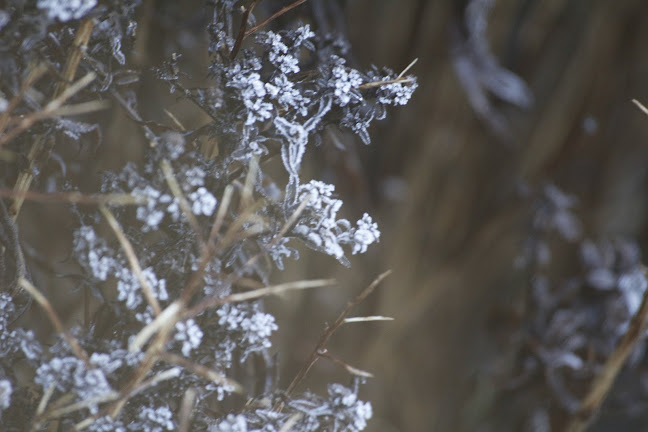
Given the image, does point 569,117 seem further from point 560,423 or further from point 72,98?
point 72,98

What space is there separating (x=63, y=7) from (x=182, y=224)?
2.5 inches

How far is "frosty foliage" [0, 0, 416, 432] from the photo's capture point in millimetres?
155

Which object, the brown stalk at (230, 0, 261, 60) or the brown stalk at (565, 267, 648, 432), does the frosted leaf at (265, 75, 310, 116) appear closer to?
the brown stalk at (230, 0, 261, 60)

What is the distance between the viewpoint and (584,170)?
0.40m

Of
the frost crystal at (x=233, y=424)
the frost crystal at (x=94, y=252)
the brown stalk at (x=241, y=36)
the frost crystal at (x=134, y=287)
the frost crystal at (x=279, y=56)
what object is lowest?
the frost crystal at (x=233, y=424)

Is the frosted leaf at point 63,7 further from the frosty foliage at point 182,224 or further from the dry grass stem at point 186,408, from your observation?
the dry grass stem at point 186,408

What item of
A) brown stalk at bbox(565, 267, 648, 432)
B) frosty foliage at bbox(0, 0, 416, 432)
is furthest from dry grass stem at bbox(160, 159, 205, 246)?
brown stalk at bbox(565, 267, 648, 432)

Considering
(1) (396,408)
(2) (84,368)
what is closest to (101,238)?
(2) (84,368)

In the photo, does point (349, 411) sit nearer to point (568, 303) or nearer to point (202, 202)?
point (202, 202)

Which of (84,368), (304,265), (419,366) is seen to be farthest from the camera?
(419,366)

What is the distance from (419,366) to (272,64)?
27cm

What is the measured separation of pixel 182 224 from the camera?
0.16 metres

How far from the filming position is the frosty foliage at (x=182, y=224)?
0.15 m

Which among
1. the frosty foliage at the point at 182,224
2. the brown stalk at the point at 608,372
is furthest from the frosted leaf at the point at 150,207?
the brown stalk at the point at 608,372
